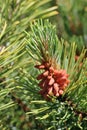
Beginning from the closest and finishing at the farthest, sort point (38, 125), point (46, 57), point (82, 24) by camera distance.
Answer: point (46, 57)
point (38, 125)
point (82, 24)

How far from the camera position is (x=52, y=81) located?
655mm

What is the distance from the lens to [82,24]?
120 cm

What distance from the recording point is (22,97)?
0.86 meters

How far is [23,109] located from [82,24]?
0.46m

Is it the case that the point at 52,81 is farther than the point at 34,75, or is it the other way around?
the point at 34,75

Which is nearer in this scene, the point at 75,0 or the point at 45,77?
the point at 45,77

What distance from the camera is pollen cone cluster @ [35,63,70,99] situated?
65 cm

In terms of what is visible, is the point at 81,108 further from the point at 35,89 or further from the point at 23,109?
the point at 23,109

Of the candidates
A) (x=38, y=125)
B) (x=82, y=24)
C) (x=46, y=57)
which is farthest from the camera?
(x=82, y=24)

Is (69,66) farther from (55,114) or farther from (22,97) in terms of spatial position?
(22,97)

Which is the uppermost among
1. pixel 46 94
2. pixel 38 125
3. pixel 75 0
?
pixel 75 0

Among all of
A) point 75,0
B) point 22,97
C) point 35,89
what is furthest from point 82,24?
A: point 35,89

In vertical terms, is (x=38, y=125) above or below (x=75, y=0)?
below

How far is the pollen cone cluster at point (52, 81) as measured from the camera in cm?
65
